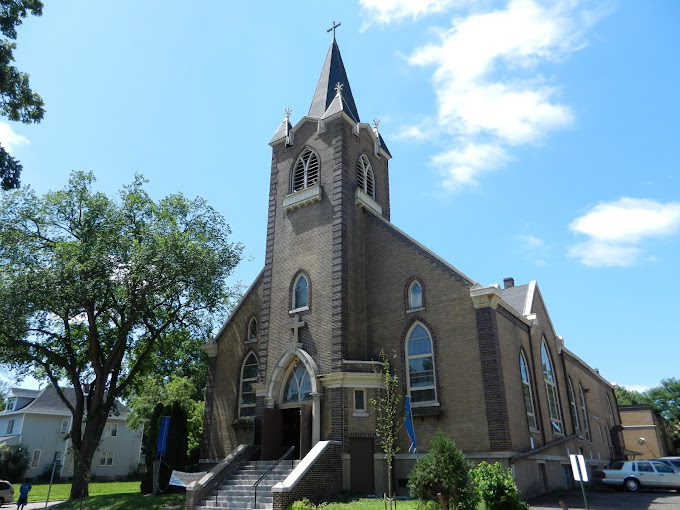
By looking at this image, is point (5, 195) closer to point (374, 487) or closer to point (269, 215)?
point (269, 215)

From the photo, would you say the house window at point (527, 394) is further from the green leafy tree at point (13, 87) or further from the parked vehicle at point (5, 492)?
the parked vehicle at point (5, 492)

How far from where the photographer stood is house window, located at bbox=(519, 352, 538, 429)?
68.3 ft

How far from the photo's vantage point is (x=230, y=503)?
16578 mm

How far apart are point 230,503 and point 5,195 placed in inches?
723

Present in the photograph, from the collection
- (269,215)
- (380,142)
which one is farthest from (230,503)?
(380,142)

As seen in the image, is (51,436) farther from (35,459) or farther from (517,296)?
(517,296)

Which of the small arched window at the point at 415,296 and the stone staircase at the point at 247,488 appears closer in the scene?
the stone staircase at the point at 247,488

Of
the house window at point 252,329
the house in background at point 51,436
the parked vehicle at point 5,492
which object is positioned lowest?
the parked vehicle at point 5,492

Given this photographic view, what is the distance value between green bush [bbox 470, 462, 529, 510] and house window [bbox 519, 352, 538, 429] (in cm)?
799

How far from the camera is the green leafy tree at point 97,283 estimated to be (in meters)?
22.6

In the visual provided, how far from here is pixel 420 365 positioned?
19703 millimetres

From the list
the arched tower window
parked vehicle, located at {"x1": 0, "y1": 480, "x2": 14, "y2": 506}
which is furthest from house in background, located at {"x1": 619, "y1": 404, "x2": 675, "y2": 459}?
parked vehicle, located at {"x1": 0, "y1": 480, "x2": 14, "y2": 506}

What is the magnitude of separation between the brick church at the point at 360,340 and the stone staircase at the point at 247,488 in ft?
2.96

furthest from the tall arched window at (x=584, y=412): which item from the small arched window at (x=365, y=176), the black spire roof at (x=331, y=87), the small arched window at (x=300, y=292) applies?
the black spire roof at (x=331, y=87)
